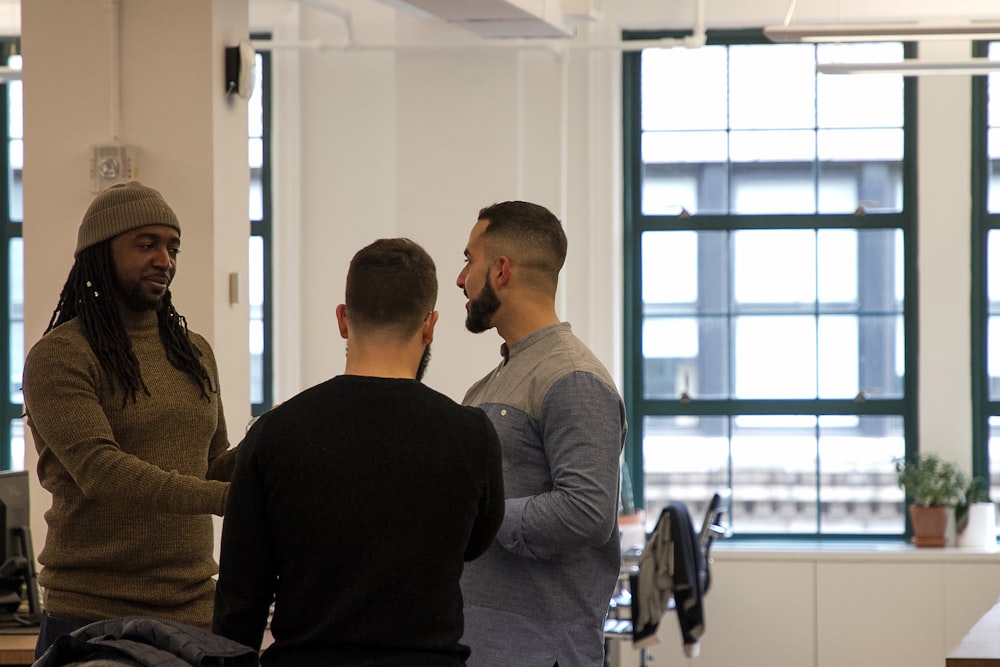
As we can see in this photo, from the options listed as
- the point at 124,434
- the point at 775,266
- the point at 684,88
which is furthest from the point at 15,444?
the point at 124,434

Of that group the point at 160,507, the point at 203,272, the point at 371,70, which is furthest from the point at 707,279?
the point at 160,507

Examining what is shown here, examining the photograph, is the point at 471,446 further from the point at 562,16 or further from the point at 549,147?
the point at 549,147

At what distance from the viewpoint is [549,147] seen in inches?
249

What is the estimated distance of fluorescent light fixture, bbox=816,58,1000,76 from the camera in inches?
201

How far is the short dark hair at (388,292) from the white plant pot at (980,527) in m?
4.94

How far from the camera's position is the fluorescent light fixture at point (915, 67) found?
511 cm

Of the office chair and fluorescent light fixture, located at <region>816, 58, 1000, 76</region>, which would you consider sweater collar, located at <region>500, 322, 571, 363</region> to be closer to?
the office chair

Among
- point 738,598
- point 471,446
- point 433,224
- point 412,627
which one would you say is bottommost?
point 738,598

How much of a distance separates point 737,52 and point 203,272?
3.73m

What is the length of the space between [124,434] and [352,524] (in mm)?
737

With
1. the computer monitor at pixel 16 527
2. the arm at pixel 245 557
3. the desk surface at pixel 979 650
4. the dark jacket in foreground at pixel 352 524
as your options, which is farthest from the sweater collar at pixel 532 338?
the computer monitor at pixel 16 527

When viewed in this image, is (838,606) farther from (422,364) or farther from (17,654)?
(422,364)

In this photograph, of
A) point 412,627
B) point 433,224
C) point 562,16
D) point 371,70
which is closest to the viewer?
point 412,627

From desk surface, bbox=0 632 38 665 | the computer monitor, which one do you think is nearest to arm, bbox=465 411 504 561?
desk surface, bbox=0 632 38 665
